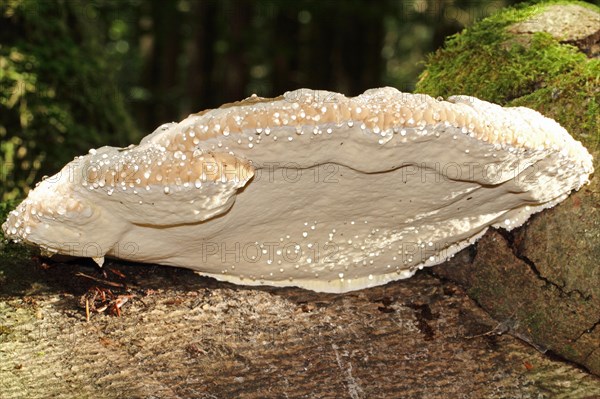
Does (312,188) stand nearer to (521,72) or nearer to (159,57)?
(521,72)

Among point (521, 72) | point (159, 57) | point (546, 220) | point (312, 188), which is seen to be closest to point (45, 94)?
point (312, 188)

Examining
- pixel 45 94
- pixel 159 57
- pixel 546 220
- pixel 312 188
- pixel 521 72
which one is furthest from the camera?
pixel 159 57

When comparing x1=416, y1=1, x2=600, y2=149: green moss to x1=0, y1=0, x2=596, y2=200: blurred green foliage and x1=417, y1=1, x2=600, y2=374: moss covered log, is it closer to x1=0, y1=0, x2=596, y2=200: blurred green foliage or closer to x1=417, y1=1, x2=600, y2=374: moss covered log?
x1=417, y1=1, x2=600, y2=374: moss covered log

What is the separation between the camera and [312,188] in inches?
75.5

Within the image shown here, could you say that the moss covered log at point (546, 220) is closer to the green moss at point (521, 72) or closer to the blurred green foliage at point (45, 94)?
the green moss at point (521, 72)

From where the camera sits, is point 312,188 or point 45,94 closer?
point 312,188

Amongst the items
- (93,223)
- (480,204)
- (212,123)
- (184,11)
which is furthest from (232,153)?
(184,11)

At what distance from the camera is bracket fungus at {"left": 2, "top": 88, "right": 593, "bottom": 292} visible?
65.9 inches

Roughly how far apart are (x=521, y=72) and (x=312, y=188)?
4.15ft

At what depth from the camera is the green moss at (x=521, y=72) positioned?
232 centimetres

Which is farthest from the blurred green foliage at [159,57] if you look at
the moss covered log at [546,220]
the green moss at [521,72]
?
the moss covered log at [546,220]

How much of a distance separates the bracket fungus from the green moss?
0.32 meters

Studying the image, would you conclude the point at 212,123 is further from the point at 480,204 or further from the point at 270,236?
the point at 480,204

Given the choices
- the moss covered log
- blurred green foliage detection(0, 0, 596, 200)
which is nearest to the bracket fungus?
the moss covered log
